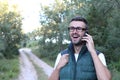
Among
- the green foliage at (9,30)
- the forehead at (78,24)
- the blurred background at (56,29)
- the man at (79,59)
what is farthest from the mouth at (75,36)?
the green foliage at (9,30)

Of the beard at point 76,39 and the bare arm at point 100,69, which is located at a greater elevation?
the beard at point 76,39

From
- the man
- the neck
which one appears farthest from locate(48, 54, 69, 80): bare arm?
the neck

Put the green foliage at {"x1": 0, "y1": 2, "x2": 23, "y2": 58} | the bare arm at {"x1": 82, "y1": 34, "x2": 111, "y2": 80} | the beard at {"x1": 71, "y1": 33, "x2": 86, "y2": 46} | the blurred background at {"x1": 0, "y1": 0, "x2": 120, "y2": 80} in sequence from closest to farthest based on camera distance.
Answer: the bare arm at {"x1": 82, "y1": 34, "x2": 111, "y2": 80} < the beard at {"x1": 71, "y1": 33, "x2": 86, "y2": 46} < the blurred background at {"x1": 0, "y1": 0, "x2": 120, "y2": 80} < the green foliage at {"x1": 0, "y1": 2, "x2": 23, "y2": 58}

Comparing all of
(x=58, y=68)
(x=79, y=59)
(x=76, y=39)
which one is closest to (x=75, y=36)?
(x=76, y=39)

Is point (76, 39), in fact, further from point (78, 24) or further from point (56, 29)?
point (56, 29)

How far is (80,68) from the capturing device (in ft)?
9.53

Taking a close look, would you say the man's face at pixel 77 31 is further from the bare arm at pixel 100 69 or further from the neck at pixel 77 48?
the bare arm at pixel 100 69

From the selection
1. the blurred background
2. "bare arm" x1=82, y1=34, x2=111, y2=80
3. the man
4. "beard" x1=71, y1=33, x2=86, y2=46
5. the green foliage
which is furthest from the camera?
the green foliage

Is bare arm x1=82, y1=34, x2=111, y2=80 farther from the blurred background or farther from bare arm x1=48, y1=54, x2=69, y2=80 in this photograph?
the blurred background

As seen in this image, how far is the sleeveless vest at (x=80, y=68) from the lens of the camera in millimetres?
2869

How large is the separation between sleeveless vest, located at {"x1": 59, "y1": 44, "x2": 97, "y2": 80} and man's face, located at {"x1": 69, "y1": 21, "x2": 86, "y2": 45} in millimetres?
107

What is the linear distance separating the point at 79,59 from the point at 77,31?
267 millimetres

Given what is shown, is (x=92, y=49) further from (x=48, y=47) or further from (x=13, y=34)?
(x=48, y=47)

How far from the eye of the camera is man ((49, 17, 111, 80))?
9.38ft
